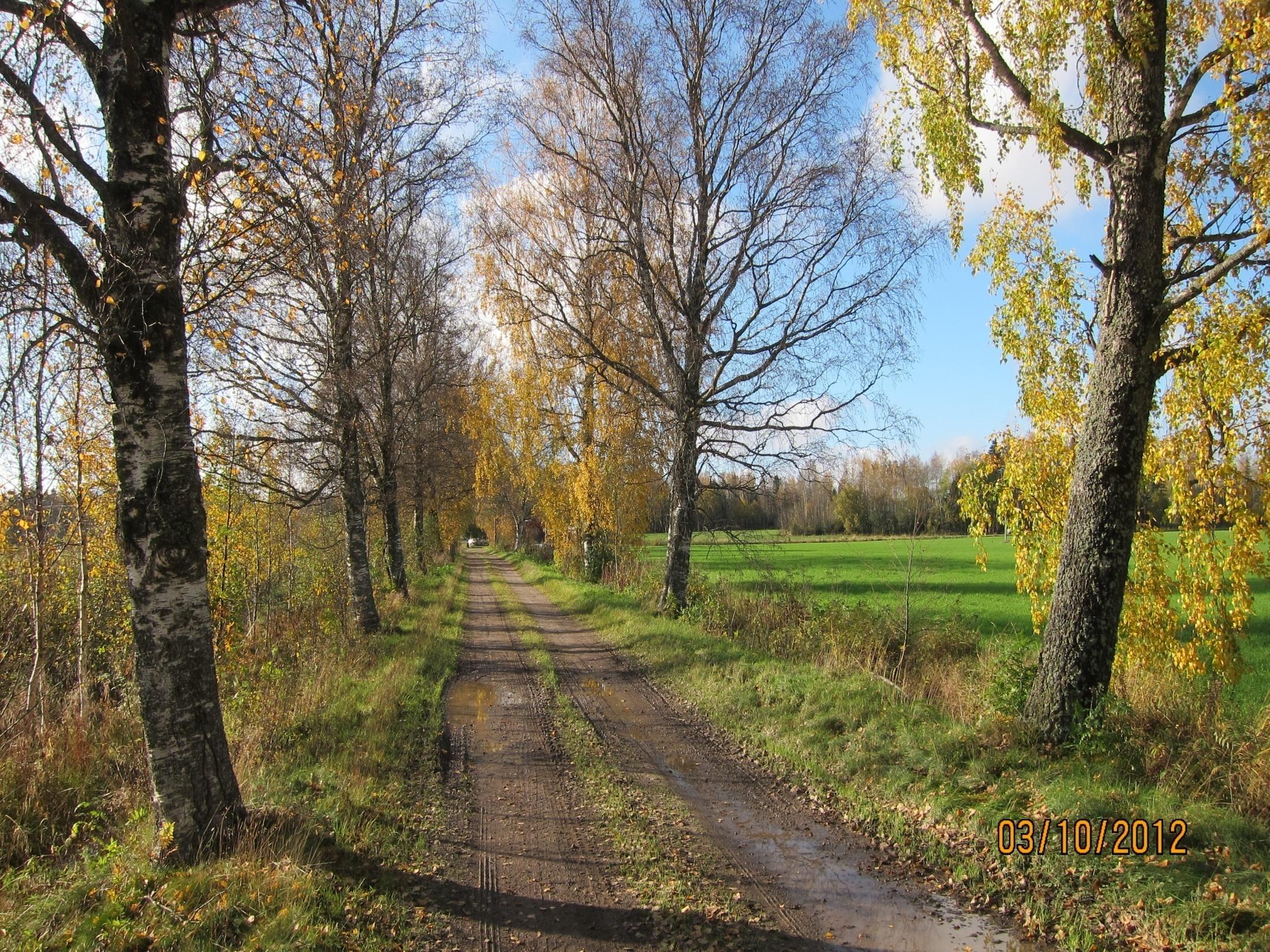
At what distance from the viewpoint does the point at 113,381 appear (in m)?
4.20

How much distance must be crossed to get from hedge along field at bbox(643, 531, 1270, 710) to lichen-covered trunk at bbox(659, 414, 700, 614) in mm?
494

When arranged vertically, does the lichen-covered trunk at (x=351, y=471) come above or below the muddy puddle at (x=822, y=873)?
above

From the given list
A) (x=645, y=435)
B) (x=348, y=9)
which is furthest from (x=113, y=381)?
(x=645, y=435)

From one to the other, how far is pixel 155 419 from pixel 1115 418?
7117 millimetres

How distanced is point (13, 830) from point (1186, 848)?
781 centimetres

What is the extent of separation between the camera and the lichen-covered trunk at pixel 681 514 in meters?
13.5

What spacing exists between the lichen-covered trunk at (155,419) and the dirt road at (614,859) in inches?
78.4

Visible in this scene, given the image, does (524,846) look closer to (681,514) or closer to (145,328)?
(145,328)

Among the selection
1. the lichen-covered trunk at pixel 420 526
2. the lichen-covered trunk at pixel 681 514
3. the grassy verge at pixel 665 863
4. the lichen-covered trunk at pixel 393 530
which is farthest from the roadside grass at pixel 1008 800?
the lichen-covered trunk at pixel 420 526

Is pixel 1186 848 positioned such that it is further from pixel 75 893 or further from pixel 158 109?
pixel 158 109

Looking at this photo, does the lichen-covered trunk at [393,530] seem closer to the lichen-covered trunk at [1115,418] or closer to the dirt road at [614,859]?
the dirt road at [614,859]

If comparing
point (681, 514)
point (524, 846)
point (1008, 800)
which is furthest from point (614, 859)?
point (681, 514)
